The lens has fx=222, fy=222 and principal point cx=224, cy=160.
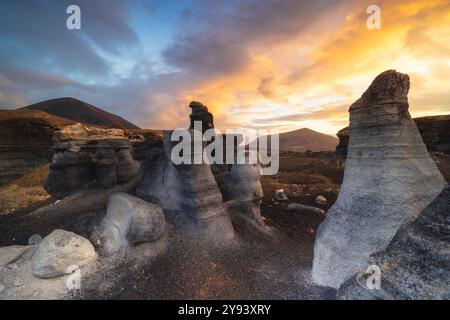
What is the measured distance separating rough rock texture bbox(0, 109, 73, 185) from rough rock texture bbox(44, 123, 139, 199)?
8327mm

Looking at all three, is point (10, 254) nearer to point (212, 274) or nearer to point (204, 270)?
point (204, 270)

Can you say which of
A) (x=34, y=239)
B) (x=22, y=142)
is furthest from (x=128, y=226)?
(x=22, y=142)

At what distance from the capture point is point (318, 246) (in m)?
5.90

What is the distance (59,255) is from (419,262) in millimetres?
7397

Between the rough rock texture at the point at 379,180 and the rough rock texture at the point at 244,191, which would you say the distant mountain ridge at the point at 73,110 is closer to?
the rough rock texture at the point at 244,191

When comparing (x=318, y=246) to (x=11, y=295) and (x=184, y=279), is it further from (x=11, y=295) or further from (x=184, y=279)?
(x=11, y=295)

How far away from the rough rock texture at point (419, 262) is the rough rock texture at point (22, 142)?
22791mm

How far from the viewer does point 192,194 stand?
806 cm

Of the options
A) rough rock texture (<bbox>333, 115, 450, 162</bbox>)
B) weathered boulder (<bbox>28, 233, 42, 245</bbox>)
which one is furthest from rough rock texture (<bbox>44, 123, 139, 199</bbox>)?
rough rock texture (<bbox>333, 115, 450, 162</bbox>)

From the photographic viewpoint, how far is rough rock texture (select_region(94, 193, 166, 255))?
662cm

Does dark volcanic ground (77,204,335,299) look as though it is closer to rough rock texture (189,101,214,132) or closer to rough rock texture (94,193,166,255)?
rough rock texture (94,193,166,255)

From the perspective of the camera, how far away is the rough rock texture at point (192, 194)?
8047mm
